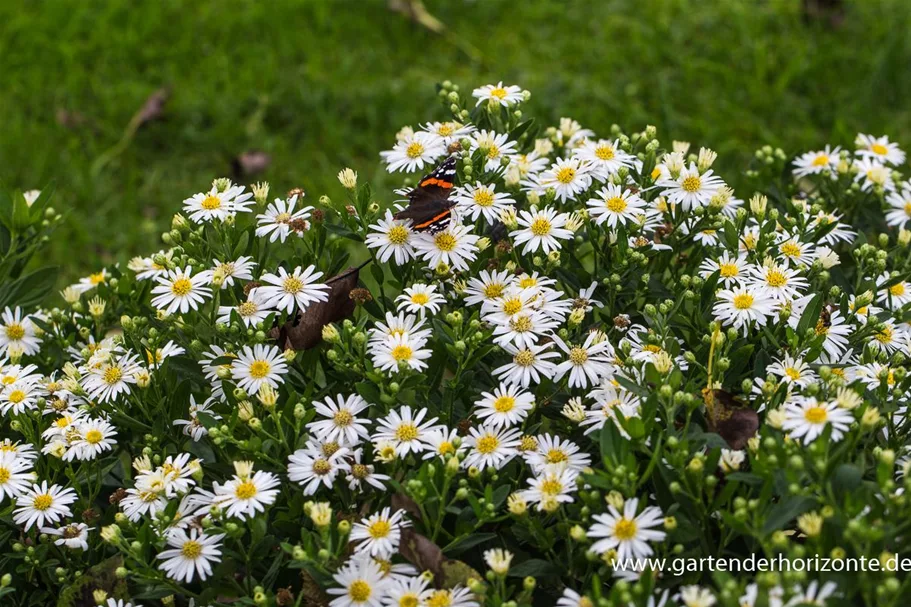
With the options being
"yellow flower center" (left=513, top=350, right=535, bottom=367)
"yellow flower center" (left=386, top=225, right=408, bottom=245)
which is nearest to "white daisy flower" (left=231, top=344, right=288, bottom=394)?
"yellow flower center" (left=386, top=225, right=408, bottom=245)

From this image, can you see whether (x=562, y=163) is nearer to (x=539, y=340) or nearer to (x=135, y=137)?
(x=539, y=340)

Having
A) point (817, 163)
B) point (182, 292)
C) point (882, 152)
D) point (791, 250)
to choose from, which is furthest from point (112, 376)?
point (882, 152)

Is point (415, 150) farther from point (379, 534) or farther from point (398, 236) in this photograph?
point (379, 534)

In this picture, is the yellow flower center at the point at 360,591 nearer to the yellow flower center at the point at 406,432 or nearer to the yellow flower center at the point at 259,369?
the yellow flower center at the point at 406,432

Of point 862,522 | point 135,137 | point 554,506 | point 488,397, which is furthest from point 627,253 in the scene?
point 135,137

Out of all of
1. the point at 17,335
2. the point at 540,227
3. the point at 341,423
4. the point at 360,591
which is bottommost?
the point at 360,591
